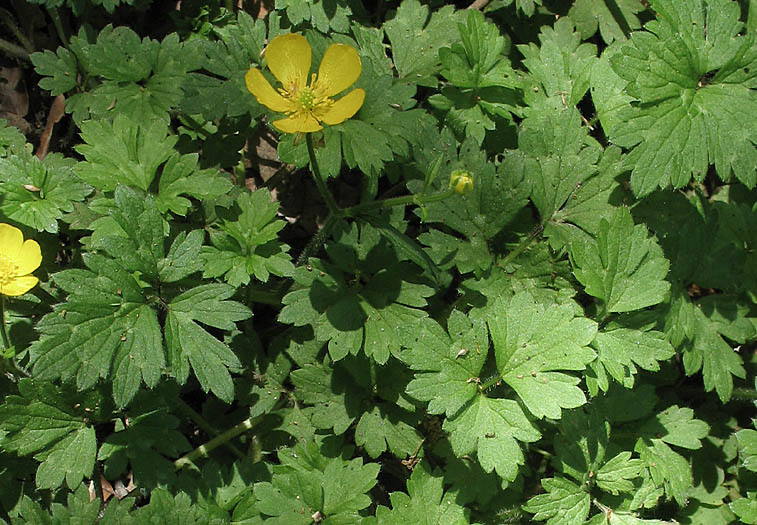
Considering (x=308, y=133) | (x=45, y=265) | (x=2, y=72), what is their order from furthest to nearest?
(x=2, y=72), (x=45, y=265), (x=308, y=133)

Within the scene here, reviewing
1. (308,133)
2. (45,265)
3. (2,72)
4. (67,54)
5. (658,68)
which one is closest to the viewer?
(308,133)

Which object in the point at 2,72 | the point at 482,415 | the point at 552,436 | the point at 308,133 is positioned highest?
the point at 308,133

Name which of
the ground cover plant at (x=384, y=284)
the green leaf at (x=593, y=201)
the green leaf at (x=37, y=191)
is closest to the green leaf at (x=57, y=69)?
the ground cover plant at (x=384, y=284)

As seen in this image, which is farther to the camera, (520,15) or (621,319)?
(520,15)

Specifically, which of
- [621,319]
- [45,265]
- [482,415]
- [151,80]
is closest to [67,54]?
[151,80]

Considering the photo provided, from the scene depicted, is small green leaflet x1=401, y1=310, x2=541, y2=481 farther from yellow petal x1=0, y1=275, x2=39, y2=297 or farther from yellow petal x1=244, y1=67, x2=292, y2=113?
yellow petal x1=0, y1=275, x2=39, y2=297

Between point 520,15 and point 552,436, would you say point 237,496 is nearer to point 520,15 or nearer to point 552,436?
point 552,436

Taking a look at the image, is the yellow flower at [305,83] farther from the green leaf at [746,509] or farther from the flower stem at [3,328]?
the green leaf at [746,509]
